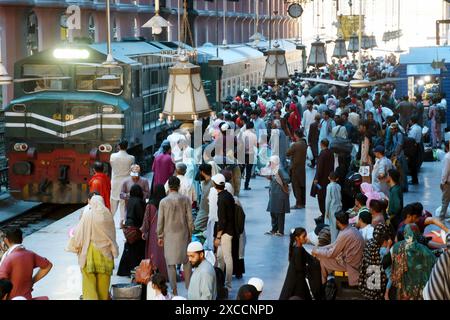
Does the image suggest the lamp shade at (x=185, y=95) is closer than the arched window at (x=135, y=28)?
Yes

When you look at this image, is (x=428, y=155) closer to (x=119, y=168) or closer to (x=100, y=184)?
(x=119, y=168)

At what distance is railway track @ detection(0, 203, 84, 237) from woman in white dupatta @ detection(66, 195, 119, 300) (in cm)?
614

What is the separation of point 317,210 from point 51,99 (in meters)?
5.31

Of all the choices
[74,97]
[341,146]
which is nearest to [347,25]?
[74,97]

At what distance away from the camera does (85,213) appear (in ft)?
40.7

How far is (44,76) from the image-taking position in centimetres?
2141

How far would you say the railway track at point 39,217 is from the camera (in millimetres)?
19594

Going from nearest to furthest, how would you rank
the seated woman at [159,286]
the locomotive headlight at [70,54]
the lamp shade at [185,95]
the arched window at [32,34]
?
the seated woman at [159,286], the lamp shade at [185,95], the locomotive headlight at [70,54], the arched window at [32,34]

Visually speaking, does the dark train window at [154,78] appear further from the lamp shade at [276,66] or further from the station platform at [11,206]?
the station platform at [11,206]

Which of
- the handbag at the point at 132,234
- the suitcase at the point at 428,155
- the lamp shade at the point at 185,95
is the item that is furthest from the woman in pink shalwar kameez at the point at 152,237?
the suitcase at the point at 428,155

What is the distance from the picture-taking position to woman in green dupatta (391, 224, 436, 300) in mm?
10820

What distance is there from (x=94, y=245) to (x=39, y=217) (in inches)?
332

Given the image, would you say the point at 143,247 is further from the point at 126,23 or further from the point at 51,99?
the point at 126,23

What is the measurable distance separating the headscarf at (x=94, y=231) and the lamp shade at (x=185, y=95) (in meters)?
1.40
